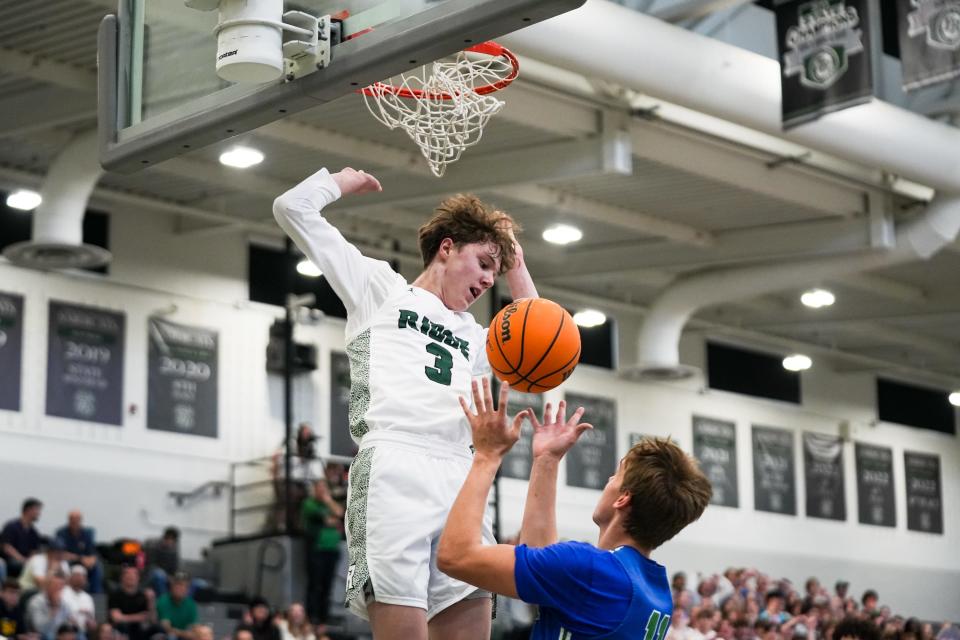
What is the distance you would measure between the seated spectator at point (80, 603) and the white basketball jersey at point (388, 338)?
1013 centimetres

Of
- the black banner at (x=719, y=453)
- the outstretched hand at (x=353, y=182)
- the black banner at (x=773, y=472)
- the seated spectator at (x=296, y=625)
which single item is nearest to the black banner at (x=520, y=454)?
the black banner at (x=719, y=453)

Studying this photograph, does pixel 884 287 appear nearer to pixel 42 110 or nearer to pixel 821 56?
pixel 821 56

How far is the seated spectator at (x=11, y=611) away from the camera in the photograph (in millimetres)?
14784

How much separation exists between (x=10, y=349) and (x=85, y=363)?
3.41 feet

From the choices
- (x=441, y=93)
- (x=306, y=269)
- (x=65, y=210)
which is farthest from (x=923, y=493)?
(x=441, y=93)

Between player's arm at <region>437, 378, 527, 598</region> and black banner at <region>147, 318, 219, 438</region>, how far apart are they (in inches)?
646

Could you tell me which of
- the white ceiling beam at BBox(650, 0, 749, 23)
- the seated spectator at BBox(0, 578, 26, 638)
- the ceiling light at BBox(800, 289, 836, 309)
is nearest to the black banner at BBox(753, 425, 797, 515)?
the ceiling light at BBox(800, 289, 836, 309)

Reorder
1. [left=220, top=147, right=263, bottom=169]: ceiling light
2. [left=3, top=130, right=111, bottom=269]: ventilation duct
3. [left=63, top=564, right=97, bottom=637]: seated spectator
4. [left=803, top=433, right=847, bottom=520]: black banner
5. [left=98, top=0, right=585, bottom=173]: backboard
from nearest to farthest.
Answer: [left=98, top=0, right=585, bottom=173]: backboard < [left=63, top=564, right=97, bottom=637]: seated spectator < [left=3, top=130, right=111, bottom=269]: ventilation duct < [left=220, top=147, right=263, bottom=169]: ceiling light < [left=803, top=433, right=847, bottom=520]: black banner

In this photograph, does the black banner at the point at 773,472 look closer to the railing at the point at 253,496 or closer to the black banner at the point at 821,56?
the railing at the point at 253,496

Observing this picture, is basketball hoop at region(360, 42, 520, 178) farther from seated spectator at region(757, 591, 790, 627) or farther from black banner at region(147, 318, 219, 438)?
black banner at region(147, 318, 219, 438)

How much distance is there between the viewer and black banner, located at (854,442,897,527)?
29.8 meters

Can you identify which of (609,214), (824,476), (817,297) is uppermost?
(609,214)

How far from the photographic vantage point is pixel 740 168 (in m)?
19.1

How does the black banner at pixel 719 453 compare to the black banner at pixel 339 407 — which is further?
the black banner at pixel 719 453
